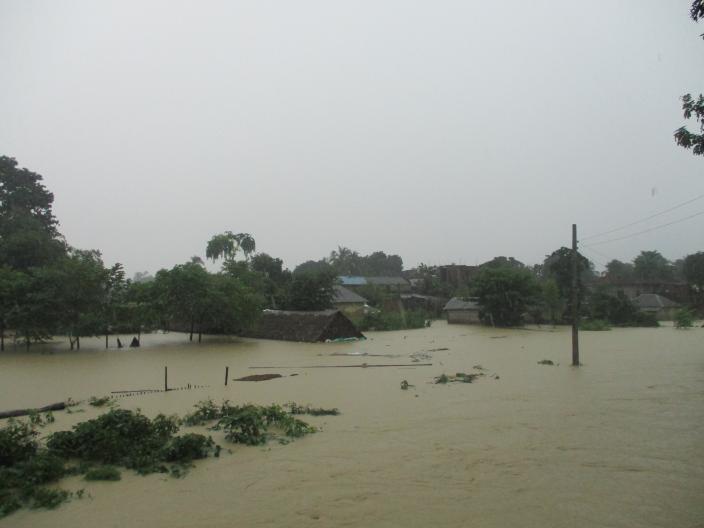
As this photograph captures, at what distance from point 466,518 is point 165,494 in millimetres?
2978

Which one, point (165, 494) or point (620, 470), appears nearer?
point (165, 494)

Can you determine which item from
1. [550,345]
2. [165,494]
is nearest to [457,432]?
[165,494]

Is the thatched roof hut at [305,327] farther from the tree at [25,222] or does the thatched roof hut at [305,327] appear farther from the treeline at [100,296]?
the tree at [25,222]

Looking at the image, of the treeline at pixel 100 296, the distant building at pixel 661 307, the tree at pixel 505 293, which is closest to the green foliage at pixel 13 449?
the treeline at pixel 100 296

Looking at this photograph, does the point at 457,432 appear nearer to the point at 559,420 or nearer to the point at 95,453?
the point at 559,420

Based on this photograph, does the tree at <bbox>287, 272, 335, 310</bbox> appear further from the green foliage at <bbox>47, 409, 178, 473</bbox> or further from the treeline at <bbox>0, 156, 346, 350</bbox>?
the green foliage at <bbox>47, 409, 178, 473</bbox>

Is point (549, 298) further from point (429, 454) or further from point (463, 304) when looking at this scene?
point (429, 454)

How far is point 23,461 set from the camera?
6070 millimetres

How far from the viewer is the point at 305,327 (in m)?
24.1

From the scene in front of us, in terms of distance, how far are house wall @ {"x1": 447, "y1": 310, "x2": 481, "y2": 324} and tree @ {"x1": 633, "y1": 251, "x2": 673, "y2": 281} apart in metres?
25.0

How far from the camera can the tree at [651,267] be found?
5531 cm

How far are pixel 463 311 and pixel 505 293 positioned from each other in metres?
6.80

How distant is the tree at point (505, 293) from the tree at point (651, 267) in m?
27.4

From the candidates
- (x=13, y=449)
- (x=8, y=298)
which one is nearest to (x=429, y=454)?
(x=13, y=449)
